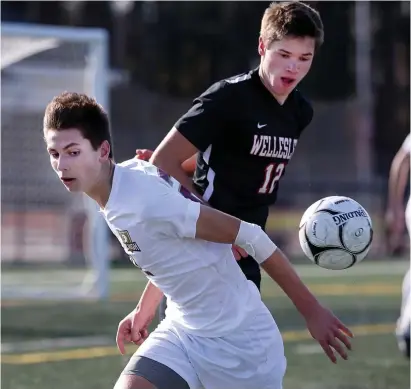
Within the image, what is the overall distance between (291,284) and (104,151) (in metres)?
0.84

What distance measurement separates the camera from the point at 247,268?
4559 millimetres

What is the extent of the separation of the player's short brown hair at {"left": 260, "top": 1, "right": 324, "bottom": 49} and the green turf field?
8.29 ft

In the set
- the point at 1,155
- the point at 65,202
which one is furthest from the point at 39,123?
the point at 65,202

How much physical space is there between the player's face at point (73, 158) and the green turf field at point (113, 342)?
2.73 m

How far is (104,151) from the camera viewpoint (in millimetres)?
3949

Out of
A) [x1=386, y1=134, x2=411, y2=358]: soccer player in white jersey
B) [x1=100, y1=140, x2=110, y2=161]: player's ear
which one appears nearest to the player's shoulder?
[x1=100, y1=140, x2=110, y2=161]: player's ear

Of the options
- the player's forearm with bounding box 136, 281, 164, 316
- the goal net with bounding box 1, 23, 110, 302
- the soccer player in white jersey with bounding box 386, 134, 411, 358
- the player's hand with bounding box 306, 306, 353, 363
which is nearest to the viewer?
the player's hand with bounding box 306, 306, 353, 363

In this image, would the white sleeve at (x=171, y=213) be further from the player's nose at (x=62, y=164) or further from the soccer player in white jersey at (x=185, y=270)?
the player's nose at (x=62, y=164)

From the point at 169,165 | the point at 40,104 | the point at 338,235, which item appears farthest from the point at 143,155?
the point at 40,104

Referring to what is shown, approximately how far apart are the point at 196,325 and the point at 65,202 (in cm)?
953

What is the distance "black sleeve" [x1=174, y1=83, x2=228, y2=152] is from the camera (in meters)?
4.50

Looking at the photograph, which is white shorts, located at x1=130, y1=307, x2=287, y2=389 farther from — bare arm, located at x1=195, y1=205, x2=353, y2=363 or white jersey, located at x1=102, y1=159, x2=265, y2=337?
bare arm, located at x1=195, y1=205, x2=353, y2=363

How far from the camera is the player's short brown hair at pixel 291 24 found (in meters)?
4.46

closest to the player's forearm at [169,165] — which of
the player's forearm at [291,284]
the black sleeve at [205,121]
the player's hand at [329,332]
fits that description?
the black sleeve at [205,121]
